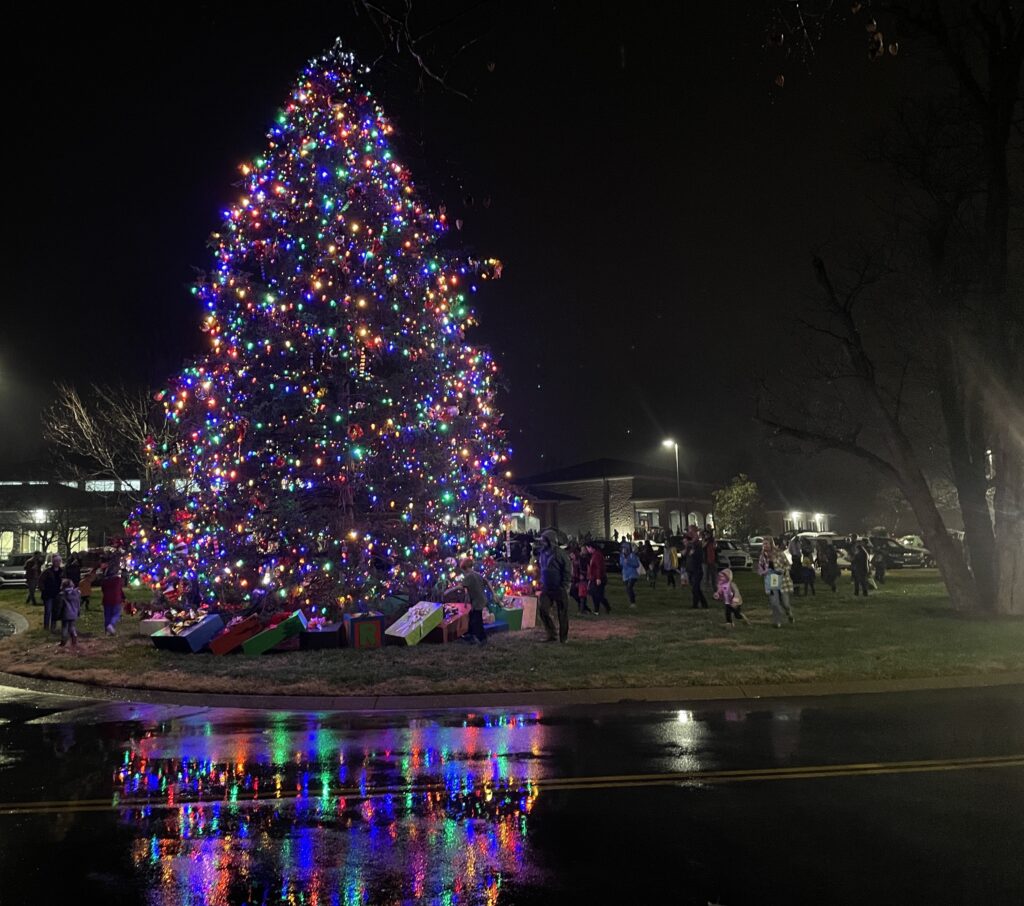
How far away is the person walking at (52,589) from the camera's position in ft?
58.2

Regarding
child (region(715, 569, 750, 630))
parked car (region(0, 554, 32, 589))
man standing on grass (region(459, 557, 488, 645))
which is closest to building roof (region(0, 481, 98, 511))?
parked car (region(0, 554, 32, 589))

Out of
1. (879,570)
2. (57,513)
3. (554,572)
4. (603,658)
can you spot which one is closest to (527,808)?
(603,658)

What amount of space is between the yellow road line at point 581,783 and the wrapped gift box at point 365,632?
27.0 ft

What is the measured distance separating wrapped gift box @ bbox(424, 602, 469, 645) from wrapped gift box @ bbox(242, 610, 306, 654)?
2420 millimetres

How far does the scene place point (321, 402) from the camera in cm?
1652

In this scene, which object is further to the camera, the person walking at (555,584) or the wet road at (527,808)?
the person walking at (555,584)

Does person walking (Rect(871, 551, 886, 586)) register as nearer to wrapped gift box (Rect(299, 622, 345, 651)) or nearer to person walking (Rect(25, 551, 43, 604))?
wrapped gift box (Rect(299, 622, 345, 651))

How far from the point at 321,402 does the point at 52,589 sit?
7.43 meters

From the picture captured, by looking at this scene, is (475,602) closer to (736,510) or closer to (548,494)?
(548,494)

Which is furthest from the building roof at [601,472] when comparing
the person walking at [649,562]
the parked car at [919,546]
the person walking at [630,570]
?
the person walking at [630,570]

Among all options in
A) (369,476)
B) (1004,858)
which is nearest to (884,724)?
(1004,858)

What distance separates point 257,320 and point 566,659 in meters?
9.57

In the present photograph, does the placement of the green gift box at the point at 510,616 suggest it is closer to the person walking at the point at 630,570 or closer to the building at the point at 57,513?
the person walking at the point at 630,570

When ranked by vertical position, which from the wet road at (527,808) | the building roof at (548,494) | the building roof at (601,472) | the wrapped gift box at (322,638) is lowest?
the wet road at (527,808)
